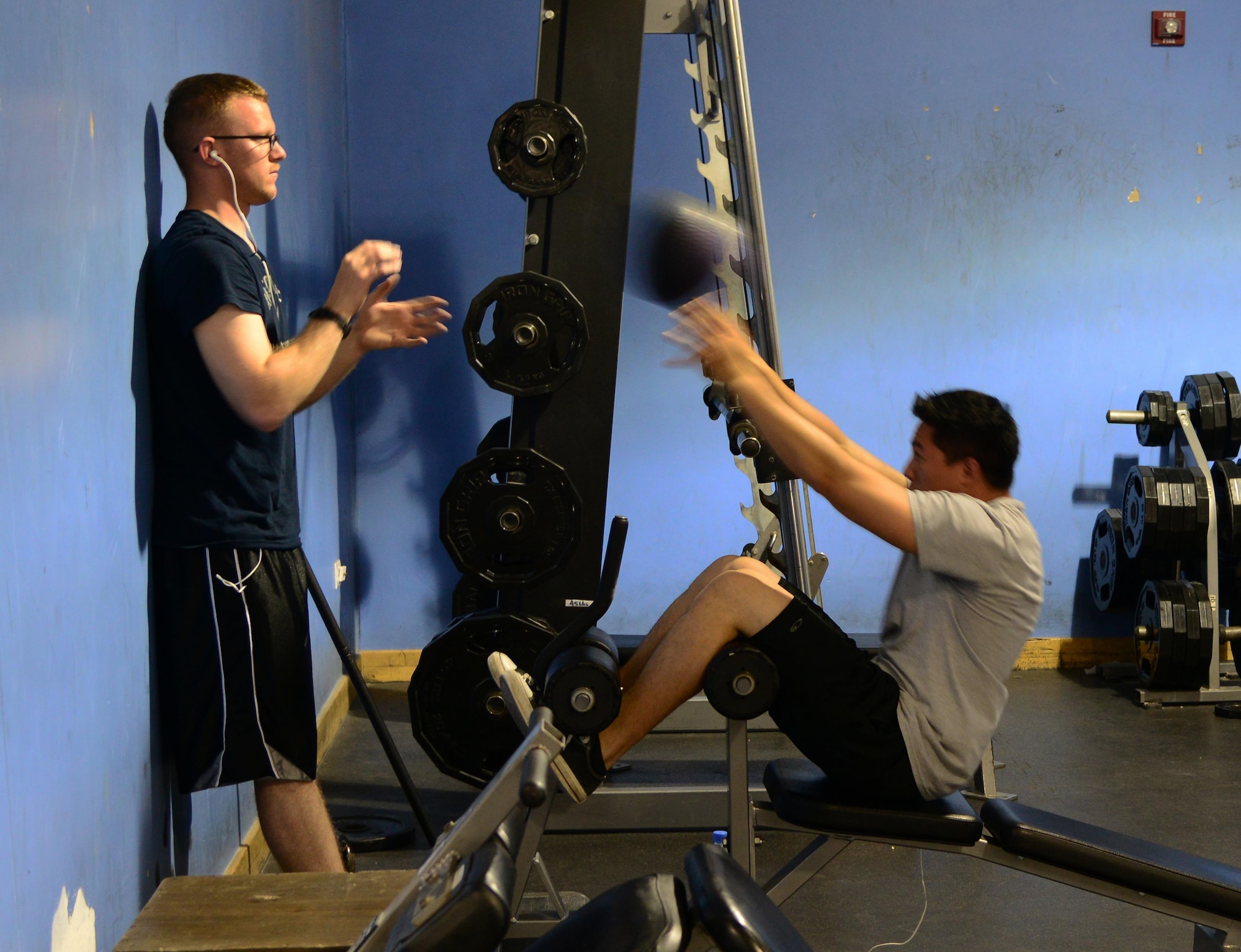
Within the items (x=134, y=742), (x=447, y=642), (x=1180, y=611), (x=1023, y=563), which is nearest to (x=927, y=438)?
(x=1023, y=563)

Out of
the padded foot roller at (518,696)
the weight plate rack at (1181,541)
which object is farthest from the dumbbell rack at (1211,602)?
the padded foot roller at (518,696)

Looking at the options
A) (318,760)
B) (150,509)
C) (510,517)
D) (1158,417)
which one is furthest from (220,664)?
(1158,417)

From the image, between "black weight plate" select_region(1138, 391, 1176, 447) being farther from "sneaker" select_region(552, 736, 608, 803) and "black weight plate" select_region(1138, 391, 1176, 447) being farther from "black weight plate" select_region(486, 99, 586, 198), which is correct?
"sneaker" select_region(552, 736, 608, 803)

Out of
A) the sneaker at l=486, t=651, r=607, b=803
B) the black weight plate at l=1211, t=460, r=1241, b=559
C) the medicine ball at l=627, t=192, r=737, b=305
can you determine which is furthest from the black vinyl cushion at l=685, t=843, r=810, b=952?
the black weight plate at l=1211, t=460, r=1241, b=559

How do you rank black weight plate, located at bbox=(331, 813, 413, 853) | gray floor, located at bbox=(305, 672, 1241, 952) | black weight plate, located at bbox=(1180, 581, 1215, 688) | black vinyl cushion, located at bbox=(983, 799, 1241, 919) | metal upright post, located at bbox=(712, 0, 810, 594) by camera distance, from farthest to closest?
black weight plate, located at bbox=(1180, 581, 1215, 688), metal upright post, located at bbox=(712, 0, 810, 594), black weight plate, located at bbox=(331, 813, 413, 853), gray floor, located at bbox=(305, 672, 1241, 952), black vinyl cushion, located at bbox=(983, 799, 1241, 919)

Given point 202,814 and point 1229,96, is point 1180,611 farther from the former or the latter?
point 202,814

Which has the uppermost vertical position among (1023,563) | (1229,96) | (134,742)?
(1229,96)

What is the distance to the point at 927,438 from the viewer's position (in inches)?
84.6

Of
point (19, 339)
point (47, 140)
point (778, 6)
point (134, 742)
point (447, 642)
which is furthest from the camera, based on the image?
point (778, 6)

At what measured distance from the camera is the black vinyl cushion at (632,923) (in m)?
0.99

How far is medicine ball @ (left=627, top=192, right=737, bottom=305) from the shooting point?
8.73 feet

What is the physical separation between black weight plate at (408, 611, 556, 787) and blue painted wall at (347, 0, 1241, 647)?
6.17 ft

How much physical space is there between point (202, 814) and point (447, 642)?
2.13 ft

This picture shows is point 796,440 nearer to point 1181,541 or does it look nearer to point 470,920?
point 470,920
